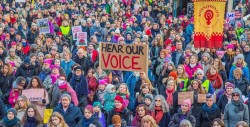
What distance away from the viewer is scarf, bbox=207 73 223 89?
13.8m

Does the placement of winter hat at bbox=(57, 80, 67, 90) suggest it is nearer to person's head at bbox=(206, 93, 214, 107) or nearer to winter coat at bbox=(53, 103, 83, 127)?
winter coat at bbox=(53, 103, 83, 127)

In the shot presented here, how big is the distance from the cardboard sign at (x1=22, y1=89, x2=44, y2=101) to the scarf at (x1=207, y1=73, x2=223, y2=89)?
3311 millimetres

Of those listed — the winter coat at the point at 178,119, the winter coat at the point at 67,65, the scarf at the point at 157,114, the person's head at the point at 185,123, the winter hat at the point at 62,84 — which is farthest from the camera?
the winter coat at the point at 67,65

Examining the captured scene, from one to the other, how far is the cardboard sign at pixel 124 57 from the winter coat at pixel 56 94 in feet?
2.42

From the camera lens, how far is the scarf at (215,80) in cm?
1379

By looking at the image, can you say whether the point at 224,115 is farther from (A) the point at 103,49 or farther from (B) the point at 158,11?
(B) the point at 158,11

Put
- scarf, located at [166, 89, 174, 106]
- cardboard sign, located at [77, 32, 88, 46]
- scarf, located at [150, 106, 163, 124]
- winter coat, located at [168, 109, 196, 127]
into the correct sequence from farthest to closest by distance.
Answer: cardboard sign, located at [77, 32, 88, 46]
scarf, located at [166, 89, 174, 106]
scarf, located at [150, 106, 163, 124]
winter coat, located at [168, 109, 196, 127]

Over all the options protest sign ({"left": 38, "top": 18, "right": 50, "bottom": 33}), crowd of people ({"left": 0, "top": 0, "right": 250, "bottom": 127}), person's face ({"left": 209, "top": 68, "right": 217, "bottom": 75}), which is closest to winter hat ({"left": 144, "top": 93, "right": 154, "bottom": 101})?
crowd of people ({"left": 0, "top": 0, "right": 250, "bottom": 127})

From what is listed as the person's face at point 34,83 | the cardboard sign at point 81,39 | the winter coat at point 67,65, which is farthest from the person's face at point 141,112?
the cardboard sign at point 81,39

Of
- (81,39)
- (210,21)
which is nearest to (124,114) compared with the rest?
(210,21)

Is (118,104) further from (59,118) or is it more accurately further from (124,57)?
(59,118)

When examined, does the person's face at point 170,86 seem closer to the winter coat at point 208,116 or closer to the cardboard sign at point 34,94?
the winter coat at point 208,116

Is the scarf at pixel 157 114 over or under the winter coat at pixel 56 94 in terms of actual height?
under

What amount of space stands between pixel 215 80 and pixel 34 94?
11.6ft
